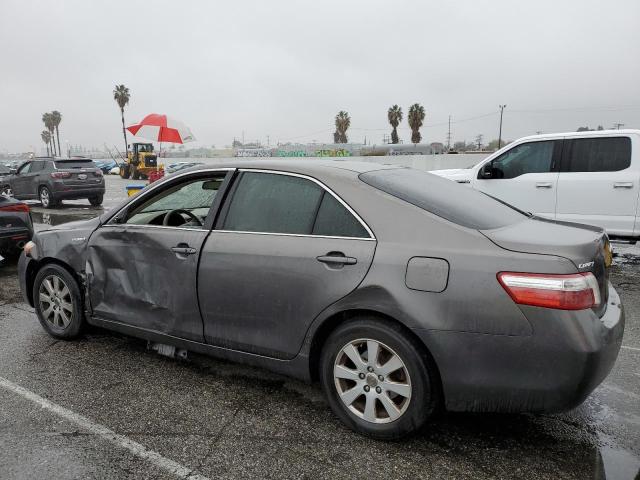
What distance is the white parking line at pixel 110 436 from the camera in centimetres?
242

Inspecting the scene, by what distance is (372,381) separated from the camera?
2.57 m

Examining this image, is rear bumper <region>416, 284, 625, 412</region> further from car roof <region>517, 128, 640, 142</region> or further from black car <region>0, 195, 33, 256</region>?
black car <region>0, 195, 33, 256</region>

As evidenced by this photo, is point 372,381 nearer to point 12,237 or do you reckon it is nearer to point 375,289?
point 375,289

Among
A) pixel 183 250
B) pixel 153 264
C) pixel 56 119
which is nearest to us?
pixel 183 250

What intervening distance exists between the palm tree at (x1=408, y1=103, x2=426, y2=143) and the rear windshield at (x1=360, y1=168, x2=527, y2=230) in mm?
75487

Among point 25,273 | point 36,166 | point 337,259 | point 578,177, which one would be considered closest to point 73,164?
point 36,166

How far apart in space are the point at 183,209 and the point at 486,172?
5.46 m

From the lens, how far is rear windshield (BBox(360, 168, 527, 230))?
2.66 m

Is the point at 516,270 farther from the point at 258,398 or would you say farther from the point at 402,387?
the point at 258,398

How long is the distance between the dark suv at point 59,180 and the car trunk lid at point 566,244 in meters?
15.9

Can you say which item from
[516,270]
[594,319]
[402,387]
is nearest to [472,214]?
[516,270]

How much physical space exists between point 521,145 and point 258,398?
6105mm

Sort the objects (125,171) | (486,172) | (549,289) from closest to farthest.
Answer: (549,289) → (486,172) → (125,171)

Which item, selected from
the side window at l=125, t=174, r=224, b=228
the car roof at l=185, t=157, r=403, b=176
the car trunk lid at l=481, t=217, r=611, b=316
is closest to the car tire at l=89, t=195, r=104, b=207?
the side window at l=125, t=174, r=224, b=228
